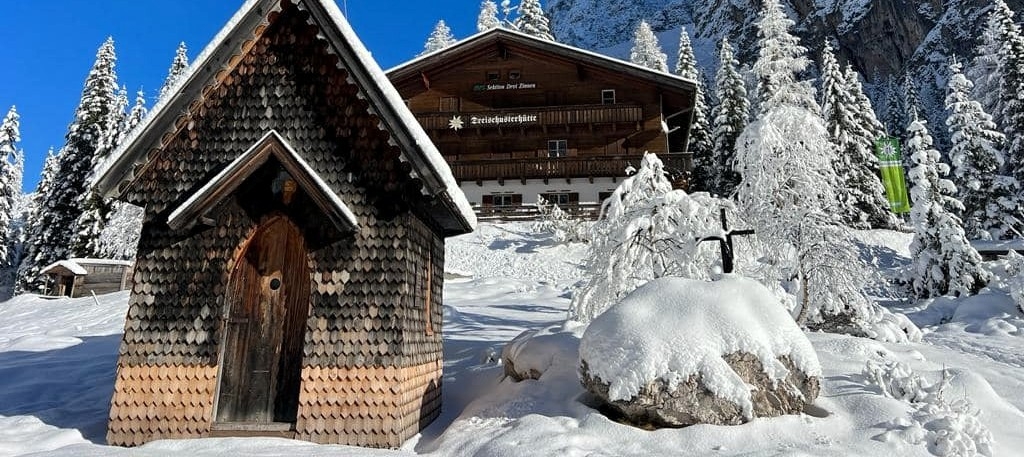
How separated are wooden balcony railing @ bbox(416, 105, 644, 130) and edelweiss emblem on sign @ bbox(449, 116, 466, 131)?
12 cm

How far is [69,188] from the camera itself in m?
37.9

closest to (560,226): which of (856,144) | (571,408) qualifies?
(571,408)

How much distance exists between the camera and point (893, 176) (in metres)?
31.9

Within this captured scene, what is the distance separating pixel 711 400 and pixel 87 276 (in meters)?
29.8

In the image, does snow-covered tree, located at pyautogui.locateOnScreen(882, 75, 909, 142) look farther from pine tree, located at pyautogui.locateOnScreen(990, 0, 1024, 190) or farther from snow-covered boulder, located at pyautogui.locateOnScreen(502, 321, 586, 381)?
snow-covered boulder, located at pyautogui.locateOnScreen(502, 321, 586, 381)

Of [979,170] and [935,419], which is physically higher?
[979,170]

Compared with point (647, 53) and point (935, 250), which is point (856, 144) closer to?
point (935, 250)

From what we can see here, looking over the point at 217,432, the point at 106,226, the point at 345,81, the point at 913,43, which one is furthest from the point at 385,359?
the point at 913,43

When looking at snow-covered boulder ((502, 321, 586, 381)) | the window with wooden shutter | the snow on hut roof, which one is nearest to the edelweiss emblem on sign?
the window with wooden shutter

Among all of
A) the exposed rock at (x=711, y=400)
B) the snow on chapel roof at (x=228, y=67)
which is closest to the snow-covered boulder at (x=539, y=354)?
the exposed rock at (x=711, y=400)

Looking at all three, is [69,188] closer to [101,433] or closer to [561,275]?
[561,275]

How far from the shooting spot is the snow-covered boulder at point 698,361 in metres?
6.19

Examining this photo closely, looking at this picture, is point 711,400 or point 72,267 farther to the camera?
point 72,267

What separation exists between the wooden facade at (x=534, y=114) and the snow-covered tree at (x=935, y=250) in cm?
1198
